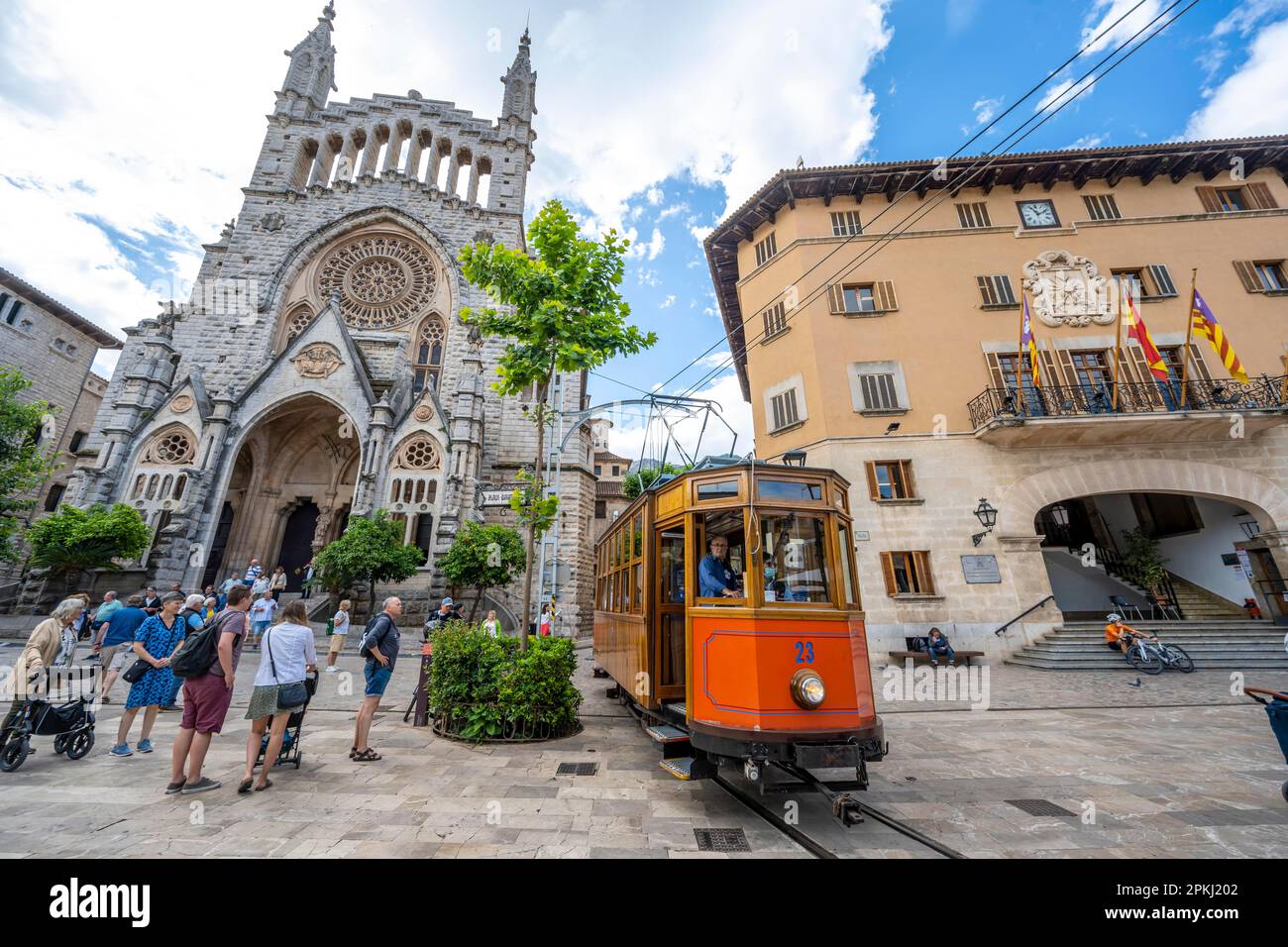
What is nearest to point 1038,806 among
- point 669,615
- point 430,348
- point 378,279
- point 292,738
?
point 669,615

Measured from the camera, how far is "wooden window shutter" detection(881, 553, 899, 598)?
1232 cm

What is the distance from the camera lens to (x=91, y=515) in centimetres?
1414

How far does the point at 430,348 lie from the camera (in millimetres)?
24094

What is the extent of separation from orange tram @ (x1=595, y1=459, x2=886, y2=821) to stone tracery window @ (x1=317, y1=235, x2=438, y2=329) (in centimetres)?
2476

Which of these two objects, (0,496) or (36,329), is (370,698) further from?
(36,329)

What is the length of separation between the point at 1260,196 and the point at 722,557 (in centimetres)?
2433

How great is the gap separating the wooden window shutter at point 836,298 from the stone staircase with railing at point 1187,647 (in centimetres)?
1060

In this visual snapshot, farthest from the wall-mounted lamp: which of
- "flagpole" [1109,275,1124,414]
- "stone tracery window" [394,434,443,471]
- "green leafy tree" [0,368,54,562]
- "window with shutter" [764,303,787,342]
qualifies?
"green leafy tree" [0,368,54,562]

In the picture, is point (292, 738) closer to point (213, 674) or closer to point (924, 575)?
point (213, 674)

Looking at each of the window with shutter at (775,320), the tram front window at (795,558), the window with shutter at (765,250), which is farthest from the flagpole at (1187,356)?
the tram front window at (795,558)

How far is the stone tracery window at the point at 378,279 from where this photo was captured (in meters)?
24.3

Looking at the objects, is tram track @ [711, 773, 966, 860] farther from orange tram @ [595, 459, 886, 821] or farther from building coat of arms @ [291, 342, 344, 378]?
building coat of arms @ [291, 342, 344, 378]
